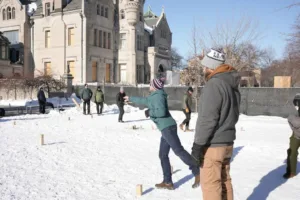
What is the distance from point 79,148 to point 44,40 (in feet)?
96.2

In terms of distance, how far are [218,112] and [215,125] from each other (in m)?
0.15

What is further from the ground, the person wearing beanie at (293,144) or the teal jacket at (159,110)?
the teal jacket at (159,110)

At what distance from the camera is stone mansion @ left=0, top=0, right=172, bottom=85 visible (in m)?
33.0

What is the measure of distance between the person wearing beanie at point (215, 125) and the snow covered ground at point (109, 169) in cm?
158

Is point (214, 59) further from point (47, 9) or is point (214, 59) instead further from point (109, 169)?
point (47, 9)

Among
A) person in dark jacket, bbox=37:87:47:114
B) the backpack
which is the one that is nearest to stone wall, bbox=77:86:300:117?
the backpack

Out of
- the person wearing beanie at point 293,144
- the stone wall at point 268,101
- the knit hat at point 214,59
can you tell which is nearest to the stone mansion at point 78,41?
the stone wall at point 268,101

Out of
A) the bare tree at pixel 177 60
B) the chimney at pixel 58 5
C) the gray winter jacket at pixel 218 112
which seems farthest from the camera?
the bare tree at pixel 177 60

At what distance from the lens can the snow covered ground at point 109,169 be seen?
5.03m

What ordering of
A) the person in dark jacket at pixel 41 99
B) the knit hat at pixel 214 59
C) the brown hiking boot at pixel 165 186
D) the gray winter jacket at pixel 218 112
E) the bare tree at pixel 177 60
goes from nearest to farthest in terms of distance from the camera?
1. the gray winter jacket at pixel 218 112
2. the knit hat at pixel 214 59
3. the brown hiking boot at pixel 165 186
4. the person in dark jacket at pixel 41 99
5. the bare tree at pixel 177 60

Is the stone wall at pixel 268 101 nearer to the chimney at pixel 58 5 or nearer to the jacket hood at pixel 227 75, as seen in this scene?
the jacket hood at pixel 227 75

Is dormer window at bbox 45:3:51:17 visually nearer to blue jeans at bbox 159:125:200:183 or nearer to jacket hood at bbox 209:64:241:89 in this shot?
blue jeans at bbox 159:125:200:183

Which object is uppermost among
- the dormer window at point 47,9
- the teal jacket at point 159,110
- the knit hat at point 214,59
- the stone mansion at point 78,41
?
the dormer window at point 47,9

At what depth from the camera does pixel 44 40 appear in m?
34.7
